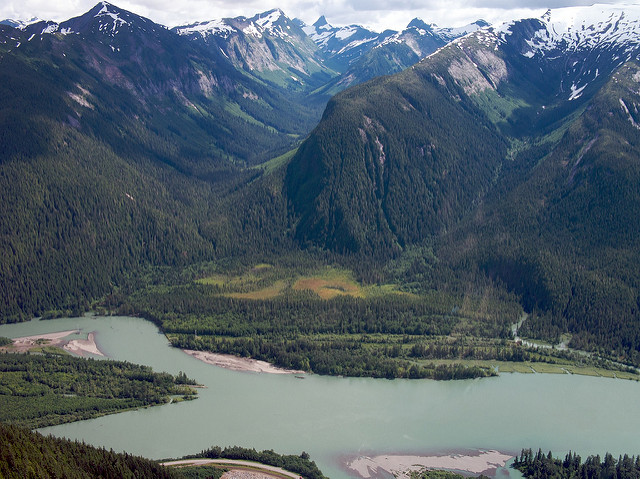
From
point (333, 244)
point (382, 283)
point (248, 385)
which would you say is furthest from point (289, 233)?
point (248, 385)

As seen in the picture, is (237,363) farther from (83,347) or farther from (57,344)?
(57,344)

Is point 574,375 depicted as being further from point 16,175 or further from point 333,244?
point 16,175

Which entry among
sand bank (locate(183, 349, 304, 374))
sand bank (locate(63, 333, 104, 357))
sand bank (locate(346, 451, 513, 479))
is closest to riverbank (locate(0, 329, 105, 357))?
sand bank (locate(63, 333, 104, 357))

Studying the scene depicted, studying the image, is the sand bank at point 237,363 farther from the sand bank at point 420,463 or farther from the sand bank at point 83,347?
the sand bank at point 420,463

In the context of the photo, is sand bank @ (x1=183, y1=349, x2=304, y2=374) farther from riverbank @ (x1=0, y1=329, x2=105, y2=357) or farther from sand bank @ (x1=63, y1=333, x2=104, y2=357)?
riverbank @ (x1=0, y1=329, x2=105, y2=357)

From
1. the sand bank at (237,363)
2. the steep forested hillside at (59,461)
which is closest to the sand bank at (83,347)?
the sand bank at (237,363)
